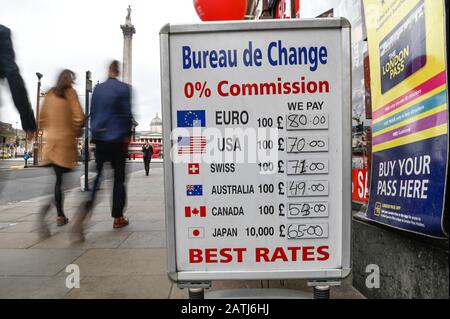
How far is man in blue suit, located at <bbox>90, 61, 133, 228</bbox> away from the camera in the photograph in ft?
14.7

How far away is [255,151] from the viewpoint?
223cm

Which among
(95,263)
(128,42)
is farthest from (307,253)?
(128,42)

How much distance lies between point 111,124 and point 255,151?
2712 mm

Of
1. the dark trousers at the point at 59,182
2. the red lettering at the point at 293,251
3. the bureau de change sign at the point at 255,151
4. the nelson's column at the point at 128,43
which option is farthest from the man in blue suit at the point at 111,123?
the nelson's column at the point at 128,43

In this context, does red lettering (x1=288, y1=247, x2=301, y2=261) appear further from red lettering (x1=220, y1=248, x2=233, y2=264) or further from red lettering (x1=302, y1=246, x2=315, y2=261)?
red lettering (x1=220, y1=248, x2=233, y2=264)

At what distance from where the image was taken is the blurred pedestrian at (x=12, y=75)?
2.93 m

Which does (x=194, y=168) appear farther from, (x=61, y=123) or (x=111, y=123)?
(x=61, y=123)

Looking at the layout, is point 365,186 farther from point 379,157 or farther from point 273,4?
point 273,4

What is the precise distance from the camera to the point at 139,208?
728cm

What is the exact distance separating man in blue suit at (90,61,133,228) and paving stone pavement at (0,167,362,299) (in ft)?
2.11

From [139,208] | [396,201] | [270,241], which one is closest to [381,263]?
[396,201]

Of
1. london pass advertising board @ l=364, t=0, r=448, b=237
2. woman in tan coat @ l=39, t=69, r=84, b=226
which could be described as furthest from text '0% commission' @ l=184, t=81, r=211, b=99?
woman in tan coat @ l=39, t=69, r=84, b=226

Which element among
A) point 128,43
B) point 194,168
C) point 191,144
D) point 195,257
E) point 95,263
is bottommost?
point 95,263
